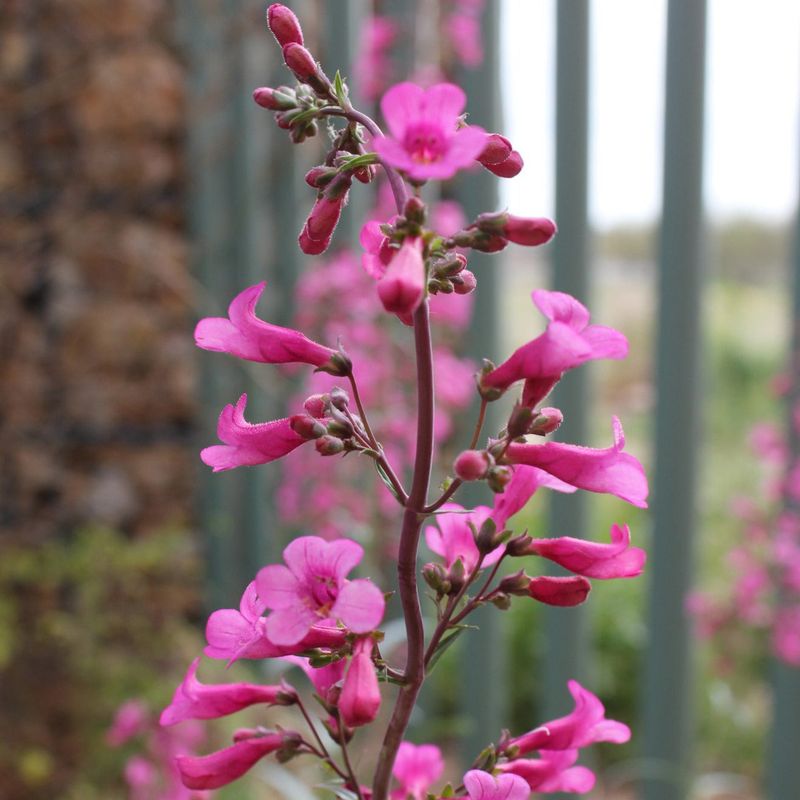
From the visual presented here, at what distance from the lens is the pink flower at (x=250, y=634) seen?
0.51 metres

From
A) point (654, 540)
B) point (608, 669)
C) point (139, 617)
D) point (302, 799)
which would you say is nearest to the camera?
point (302, 799)

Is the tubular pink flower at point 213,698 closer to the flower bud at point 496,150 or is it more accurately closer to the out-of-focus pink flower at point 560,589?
the out-of-focus pink flower at point 560,589

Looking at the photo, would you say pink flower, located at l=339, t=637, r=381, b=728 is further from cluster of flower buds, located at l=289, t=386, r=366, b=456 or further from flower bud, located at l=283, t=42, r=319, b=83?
flower bud, located at l=283, t=42, r=319, b=83

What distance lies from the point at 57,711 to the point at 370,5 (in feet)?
7.89

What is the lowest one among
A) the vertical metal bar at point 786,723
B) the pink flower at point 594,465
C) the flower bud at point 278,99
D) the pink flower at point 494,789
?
the vertical metal bar at point 786,723

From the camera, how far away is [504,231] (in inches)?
20.3

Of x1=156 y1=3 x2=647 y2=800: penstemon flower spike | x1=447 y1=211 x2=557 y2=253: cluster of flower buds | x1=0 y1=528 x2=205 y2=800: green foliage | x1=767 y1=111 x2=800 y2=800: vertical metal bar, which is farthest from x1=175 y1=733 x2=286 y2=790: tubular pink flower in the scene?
x1=0 y1=528 x2=205 y2=800: green foliage

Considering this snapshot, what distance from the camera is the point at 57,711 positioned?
253 centimetres

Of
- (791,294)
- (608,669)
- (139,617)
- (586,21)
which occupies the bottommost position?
(608,669)

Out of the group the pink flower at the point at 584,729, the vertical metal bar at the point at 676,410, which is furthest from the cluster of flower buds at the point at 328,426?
the vertical metal bar at the point at 676,410

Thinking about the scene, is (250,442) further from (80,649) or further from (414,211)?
(80,649)

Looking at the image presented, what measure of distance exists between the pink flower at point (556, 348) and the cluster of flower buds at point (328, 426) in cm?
9

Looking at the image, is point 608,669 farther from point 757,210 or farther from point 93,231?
point 757,210

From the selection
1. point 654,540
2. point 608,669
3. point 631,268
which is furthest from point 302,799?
point 631,268
